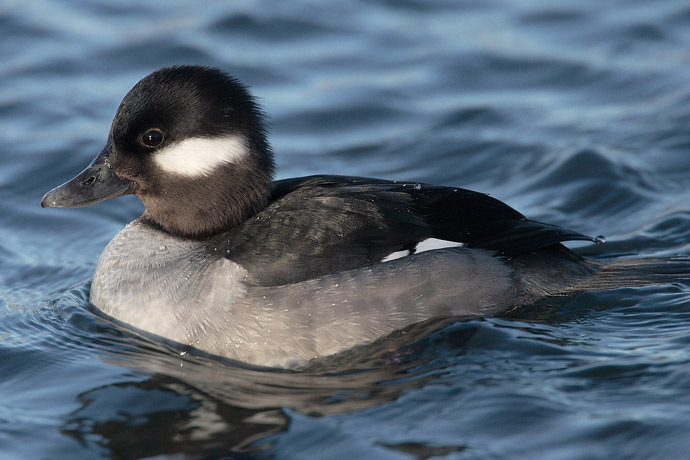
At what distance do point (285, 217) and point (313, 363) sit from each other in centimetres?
97

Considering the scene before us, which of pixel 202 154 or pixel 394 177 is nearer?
pixel 202 154

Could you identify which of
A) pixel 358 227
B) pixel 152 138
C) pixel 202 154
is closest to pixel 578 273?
pixel 358 227

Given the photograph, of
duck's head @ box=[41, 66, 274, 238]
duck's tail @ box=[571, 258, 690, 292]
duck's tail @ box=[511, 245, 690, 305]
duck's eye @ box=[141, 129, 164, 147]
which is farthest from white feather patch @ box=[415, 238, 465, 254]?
duck's eye @ box=[141, 129, 164, 147]

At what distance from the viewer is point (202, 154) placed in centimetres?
639

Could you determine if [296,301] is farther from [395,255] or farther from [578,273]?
[578,273]

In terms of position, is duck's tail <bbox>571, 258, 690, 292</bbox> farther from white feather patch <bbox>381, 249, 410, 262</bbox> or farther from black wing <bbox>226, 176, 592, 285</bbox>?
white feather patch <bbox>381, 249, 410, 262</bbox>

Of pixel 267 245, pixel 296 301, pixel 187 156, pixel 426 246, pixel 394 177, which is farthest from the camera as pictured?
pixel 394 177

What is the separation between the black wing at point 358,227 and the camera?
6.10 metres

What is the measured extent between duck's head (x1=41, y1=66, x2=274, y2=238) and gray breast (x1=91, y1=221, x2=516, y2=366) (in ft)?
1.10

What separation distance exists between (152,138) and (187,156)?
265mm

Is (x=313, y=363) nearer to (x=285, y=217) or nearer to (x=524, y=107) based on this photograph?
(x=285, y=217)

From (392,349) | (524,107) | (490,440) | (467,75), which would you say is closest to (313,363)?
(392,349)

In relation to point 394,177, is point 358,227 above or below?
below

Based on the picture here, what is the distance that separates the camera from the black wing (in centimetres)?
610
